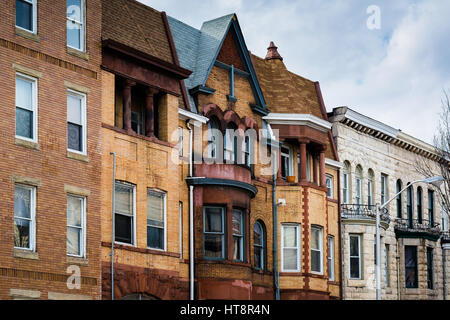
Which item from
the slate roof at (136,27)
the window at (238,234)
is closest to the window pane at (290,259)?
the window at (238,234)

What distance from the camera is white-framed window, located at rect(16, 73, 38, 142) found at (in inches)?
938

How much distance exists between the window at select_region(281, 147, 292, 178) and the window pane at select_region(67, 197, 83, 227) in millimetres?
13726

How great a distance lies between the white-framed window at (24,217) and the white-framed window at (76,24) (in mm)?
4883

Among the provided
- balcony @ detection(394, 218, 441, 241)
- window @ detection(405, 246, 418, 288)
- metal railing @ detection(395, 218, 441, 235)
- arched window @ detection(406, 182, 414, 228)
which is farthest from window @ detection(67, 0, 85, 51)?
arched window @ detection(406, 182, 414, 228)

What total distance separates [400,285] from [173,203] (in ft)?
68.2

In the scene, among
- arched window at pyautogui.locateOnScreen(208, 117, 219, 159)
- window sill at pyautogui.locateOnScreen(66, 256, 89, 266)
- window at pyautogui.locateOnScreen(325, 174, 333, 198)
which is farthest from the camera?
window at pyautogui.locateOnScreen(325, 174, 333, 198)

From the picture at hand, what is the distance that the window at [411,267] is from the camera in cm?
4700

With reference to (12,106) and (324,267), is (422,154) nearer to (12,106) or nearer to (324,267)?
(324,267)

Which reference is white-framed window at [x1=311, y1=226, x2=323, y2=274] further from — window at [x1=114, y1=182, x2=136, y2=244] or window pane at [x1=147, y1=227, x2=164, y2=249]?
window at [x1=114, y1=182, x2=136, y2=244]

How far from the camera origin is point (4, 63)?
2333 centimetres

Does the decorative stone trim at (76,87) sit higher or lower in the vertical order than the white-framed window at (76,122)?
higher

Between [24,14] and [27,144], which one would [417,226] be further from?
[24,14]

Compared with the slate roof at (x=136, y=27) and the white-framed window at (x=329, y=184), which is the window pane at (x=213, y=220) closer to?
the slate roof at (x=136, y=27)
